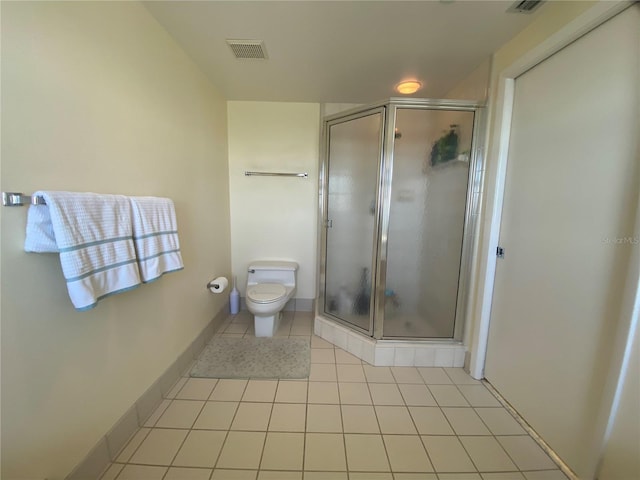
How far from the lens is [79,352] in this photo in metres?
1.00

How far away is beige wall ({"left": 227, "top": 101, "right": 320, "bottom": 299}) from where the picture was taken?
2.55 m

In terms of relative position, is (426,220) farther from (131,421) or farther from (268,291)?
(131,421)

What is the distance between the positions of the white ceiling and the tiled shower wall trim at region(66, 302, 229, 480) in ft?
7.13

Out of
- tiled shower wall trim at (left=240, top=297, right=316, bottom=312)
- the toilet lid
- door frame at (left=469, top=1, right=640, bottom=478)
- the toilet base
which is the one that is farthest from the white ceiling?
tiled shower wall trim at (left=240, top=297, right=316, bottom=312)

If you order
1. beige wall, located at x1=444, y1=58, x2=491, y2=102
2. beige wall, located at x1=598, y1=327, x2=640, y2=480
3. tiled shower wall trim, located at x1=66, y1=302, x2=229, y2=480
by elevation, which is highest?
beige wall, located at x1=444, y1=58, x2=491, y2=102

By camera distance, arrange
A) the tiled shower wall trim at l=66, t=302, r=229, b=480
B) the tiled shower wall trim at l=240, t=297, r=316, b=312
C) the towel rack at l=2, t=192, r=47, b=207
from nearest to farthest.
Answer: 1. the towel rack at l=2, t=192, r=47, b=207
2. the tiled shower wall trim at l=66, t=302, r=229, b=480
3. the tiled shower wall trim at l=240, t=297, r=316, b=312

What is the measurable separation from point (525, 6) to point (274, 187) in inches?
86.9

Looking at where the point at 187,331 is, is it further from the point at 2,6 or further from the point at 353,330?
the point at 2,6

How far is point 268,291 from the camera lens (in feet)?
7.48

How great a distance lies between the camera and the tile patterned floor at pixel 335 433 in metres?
1.13

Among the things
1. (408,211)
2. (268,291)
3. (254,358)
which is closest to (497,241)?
(408,211)

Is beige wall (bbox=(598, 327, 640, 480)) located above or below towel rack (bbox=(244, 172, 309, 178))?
below

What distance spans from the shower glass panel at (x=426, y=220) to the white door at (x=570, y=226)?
1.18 feet

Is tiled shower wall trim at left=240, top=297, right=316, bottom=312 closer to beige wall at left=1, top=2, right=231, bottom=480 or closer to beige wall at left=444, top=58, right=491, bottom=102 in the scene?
beige wall at left=1, top=2, right=231, bottom=480
